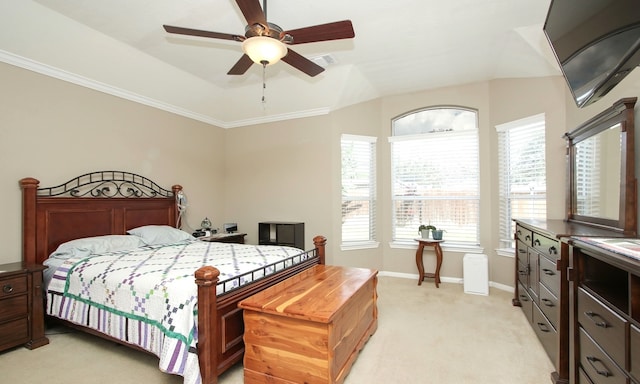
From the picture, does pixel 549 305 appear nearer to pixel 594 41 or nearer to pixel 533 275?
pixel 533 275

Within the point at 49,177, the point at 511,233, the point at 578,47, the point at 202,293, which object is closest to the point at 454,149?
the point at 511,233

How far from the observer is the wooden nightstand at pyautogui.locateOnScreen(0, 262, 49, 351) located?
2467 mm

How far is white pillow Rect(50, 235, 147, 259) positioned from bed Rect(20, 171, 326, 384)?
0.16 m

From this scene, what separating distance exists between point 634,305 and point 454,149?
373cm

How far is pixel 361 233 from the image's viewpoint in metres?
5.03

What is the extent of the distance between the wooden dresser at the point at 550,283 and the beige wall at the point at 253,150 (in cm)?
96

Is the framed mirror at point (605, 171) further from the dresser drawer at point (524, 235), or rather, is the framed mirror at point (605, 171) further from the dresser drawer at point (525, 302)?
the dresser drawer at point (525, 302)

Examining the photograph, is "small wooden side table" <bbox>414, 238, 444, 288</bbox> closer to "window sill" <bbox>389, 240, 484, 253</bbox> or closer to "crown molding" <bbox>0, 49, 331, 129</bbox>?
"window sill" <bbox>389, 240, 484, 253</bbox>

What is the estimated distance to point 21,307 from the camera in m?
2.56

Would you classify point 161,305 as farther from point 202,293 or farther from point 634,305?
point 634,305

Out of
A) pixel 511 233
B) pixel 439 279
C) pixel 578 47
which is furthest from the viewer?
pixel 439 279

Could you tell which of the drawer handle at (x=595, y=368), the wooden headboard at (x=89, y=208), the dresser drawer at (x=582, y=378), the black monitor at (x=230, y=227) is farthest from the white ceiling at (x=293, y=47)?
the dresser drawer at (x=582, y=378)

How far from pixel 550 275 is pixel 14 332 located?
4404 millimetres

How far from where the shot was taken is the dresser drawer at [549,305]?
2154mm
